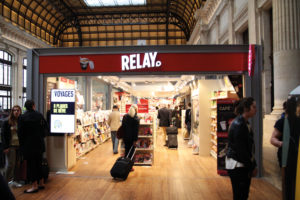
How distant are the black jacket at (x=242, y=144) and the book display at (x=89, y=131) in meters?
5.13

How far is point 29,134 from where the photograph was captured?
411cm

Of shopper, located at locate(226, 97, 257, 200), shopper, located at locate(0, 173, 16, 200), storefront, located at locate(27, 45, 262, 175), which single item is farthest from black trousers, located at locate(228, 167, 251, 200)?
storefront, located at locate(27, 45, 262, 175)

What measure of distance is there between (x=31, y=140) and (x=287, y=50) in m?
4.95

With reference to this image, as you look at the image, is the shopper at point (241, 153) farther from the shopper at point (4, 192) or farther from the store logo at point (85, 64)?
the store logo at point (85, 64)

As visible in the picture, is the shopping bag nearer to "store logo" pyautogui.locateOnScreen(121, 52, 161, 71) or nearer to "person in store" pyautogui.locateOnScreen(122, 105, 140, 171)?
"person in store" pyautogui.locateOnScreen(122, 105, 140, 171)

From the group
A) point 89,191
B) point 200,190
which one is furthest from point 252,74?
point 89,191

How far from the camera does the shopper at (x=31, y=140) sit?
407 centimetres

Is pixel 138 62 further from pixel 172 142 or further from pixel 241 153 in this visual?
pixel 172 142

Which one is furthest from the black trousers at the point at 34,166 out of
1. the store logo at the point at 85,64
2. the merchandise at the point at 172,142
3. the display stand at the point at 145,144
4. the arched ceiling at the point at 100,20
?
the arched ceiling at the point at 100,20

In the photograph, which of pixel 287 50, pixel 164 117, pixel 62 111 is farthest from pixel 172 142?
pixel 287 50

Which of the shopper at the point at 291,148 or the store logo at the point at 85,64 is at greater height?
the store logo at the point at 85,64

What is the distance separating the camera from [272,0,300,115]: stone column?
458 cm

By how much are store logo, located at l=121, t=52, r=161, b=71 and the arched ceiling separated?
457 inches

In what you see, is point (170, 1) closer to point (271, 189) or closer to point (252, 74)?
point (252, 74)
